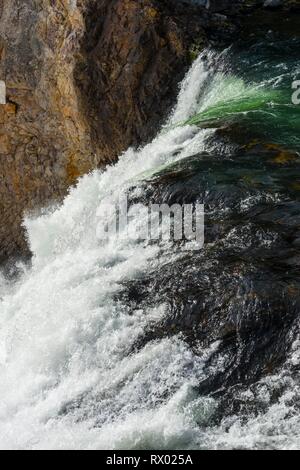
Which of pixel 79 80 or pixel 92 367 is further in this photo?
pixel 79 80

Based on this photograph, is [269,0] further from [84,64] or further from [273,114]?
[273,114]

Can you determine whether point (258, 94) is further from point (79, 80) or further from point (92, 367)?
point (92, 367)

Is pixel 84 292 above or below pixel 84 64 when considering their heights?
below

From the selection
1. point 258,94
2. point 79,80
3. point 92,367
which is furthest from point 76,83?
point 92,367

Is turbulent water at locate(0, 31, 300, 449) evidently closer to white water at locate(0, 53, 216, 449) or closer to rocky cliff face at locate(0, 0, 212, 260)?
white water at locate(0, 53, 216, 449)

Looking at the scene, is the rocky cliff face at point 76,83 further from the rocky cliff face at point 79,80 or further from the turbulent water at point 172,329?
the turbulent water at point 172,329

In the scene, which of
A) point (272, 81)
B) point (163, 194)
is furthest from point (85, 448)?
point (272, 81)
